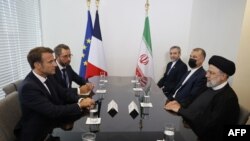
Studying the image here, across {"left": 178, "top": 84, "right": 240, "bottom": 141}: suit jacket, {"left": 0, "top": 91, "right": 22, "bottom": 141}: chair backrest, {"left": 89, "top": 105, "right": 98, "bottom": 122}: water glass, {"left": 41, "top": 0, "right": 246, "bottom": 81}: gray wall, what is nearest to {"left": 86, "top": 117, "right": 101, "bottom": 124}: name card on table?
{"left": 89, "top": 105, "right": 98, "bottom": 122}: water glass

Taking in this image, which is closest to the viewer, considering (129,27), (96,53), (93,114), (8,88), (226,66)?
(93,114)

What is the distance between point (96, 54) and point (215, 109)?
8.05ft

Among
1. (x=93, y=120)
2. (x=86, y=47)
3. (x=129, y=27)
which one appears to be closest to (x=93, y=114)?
(x=93, y=120)

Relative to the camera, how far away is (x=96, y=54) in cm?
364

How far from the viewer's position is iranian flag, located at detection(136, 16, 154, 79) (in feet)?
12.3

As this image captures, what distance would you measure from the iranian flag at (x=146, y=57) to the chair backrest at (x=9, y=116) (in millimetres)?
2370

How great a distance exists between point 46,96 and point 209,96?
1508 millimetres

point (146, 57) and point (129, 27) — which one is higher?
point (129, 27)

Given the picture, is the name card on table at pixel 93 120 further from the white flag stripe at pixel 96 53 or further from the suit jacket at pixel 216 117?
the white flag stripe at pixel 96 53

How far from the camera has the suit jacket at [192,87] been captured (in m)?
2.33

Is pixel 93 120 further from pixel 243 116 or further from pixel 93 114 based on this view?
pixel 243 116
